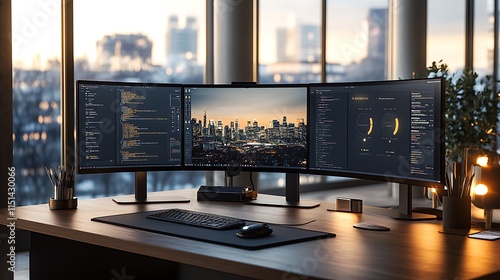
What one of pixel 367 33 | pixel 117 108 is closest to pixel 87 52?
pixel 117 108

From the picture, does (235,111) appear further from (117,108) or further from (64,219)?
(64,219)

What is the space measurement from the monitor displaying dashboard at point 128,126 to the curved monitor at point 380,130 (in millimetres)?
622

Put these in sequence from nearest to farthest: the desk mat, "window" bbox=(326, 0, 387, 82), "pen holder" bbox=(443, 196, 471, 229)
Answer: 1. the desk mat
2. "pen holder" bbox=(443, 196, 471, 229)
3. "window" bbox=(326, 0, 387, 82)

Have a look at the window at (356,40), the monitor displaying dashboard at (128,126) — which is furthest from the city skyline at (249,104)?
the window at (356,40)

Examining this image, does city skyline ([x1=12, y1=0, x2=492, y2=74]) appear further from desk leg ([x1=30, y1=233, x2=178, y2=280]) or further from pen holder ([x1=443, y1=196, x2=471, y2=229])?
pen holder ([x1=443, y1=196, x2=471, y2=229])

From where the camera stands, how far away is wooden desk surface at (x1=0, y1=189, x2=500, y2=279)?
175 centimetres

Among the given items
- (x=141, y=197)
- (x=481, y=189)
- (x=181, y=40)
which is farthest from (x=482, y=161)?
(x=181, y=40)

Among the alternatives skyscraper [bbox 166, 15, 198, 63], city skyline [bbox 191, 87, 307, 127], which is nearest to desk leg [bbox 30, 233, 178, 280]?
city skyline [bbox 191, 87, 307, 127]

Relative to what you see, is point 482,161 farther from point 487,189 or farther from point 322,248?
point 322,248

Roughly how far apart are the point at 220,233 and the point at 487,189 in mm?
948

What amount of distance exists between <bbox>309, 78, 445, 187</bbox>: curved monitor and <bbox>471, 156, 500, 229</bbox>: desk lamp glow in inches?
5.8

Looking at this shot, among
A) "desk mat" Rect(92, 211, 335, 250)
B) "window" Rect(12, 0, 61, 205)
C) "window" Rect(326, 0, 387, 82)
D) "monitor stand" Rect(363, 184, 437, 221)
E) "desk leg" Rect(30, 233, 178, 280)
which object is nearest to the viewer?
"desk mat" Rect(92, 211, 335, 250)

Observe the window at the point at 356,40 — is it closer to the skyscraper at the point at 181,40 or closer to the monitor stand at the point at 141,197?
the skyscraper at the point at 181,40

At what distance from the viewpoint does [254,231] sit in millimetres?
2146
